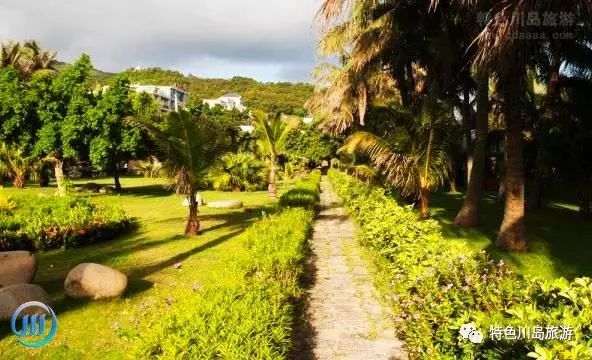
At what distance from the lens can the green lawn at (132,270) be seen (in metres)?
6.32

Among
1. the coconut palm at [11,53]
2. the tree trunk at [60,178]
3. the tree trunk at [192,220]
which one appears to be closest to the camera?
the tree trunk at [192,220]

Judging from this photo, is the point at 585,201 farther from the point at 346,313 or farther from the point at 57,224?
the point at 57,224

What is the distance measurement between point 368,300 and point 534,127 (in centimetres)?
1671

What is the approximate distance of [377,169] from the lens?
1848cm

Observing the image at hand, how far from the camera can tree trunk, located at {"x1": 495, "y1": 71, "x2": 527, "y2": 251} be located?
1130cm

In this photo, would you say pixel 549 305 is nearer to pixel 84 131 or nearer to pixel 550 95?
pixel 550 95

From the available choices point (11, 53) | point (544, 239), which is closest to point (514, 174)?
point (544, 239)

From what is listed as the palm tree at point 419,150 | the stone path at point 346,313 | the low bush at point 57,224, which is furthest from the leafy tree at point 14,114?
the stone path at point 346,313

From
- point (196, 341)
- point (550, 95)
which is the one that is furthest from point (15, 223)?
point (550, 95)

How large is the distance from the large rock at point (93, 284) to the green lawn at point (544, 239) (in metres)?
7.51

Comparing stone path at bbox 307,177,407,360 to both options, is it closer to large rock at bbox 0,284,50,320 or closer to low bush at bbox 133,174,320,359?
low bush at bbox 133,174,320,359

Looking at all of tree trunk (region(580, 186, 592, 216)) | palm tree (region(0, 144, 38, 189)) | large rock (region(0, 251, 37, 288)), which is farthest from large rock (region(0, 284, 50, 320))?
palm tree (region(0, 144, 38, 189))

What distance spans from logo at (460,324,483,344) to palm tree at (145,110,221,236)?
10708 millimetres

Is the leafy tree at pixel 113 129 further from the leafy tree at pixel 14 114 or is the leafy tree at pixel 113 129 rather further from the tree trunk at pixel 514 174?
the tree trunk at pixel 514 174
